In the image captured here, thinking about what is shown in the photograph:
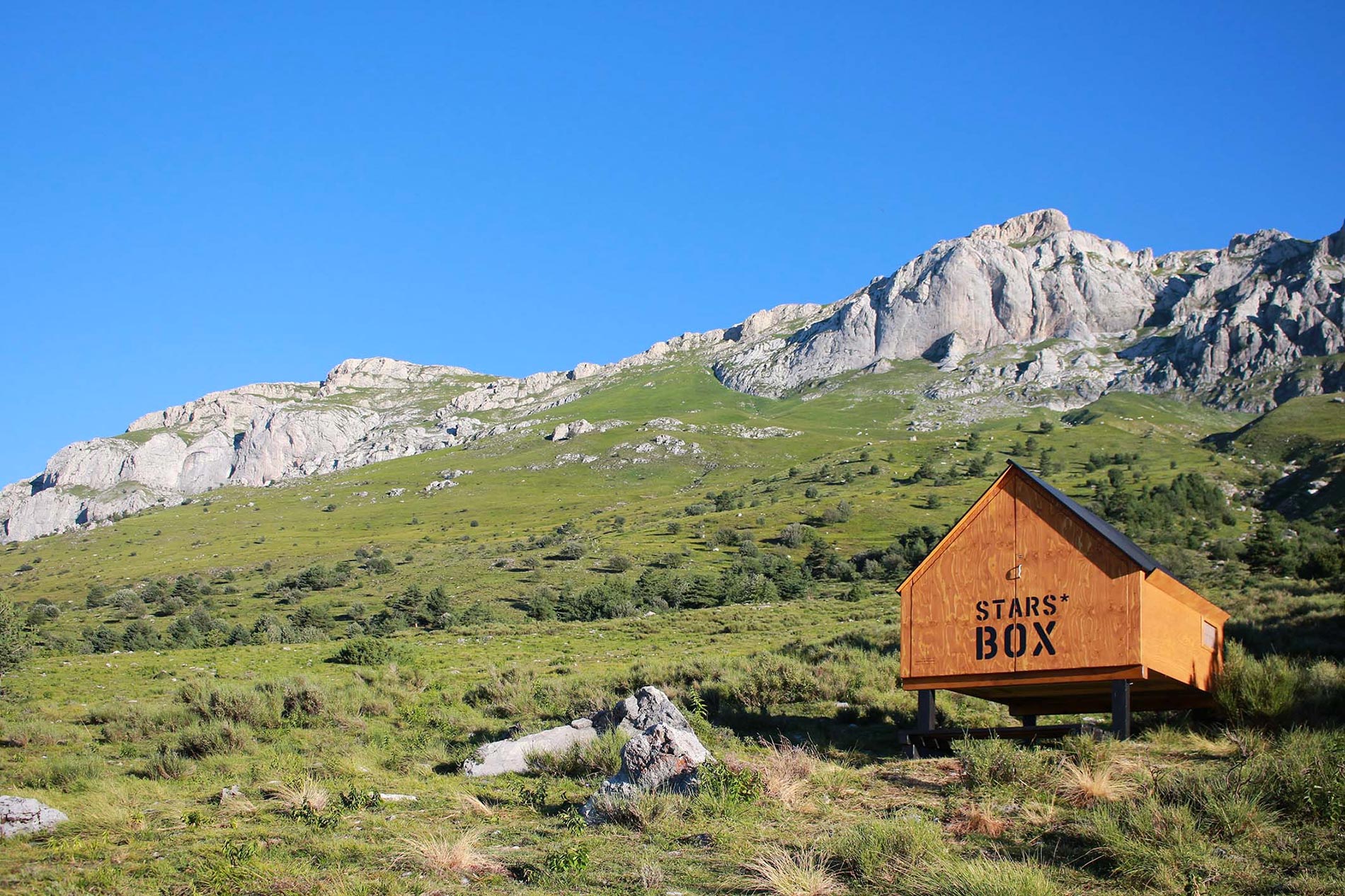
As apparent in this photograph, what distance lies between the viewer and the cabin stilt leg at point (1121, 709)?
1538cm

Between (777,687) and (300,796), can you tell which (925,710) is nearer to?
(777,687)

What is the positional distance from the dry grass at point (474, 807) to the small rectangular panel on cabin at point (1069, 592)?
8.17 m

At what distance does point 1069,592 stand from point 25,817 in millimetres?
14503

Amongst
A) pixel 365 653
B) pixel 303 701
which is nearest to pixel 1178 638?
pixel 303 701

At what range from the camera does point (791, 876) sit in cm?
921

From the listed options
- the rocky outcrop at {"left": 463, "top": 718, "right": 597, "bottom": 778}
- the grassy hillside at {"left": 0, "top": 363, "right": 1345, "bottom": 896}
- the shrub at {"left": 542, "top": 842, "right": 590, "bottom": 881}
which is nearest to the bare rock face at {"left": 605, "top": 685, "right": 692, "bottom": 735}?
the rocky outcrop at {"left": 463, "top": 718, "right": 597, "bottom": 778}

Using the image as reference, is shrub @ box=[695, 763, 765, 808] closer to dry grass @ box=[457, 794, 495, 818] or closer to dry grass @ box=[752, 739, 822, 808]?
dry grass @ box=[752, 739, 822, 808]

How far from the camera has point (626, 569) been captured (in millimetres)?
76875

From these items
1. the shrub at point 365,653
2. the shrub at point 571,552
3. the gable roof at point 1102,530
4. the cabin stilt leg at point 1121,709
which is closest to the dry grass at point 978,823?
Answer: the cabin stilt leg at point 1121,709

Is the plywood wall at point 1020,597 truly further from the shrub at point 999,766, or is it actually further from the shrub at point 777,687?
the shrub at point 777,687

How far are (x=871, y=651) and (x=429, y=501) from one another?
14219cm

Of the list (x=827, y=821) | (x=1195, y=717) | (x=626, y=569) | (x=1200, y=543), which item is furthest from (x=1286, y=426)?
(x=827, y=821)

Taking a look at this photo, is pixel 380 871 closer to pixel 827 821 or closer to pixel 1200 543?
pixel 827 821

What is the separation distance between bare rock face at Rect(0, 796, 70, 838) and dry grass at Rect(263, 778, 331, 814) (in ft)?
8.50
